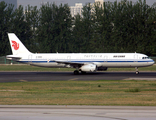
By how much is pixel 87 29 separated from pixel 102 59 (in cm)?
5151

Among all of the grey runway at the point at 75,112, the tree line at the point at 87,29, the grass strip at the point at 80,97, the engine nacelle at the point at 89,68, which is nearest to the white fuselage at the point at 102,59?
the engine nacelle at the point at 89,68

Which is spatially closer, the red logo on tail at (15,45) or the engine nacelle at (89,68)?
the engine nacelle at (89,68)

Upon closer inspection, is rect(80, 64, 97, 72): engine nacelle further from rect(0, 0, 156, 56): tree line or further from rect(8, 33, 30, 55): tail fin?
rect(0, 0, 156, 56): tree line

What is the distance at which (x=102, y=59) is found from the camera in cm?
4272

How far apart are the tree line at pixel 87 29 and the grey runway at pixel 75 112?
221ft

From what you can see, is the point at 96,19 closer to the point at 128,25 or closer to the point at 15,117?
the point at 128,25

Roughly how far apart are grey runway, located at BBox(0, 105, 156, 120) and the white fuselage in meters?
28.2

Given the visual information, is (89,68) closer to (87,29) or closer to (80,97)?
(80,97)

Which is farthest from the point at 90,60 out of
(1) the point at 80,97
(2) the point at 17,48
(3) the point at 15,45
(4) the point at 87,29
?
(4) the point at 87,29

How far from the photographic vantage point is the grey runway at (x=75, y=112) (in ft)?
38.5

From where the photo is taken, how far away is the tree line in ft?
276

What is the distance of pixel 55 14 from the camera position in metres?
97.3

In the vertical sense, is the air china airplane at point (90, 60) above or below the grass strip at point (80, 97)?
above

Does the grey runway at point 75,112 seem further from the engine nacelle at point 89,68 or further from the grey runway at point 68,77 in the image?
the engine nacelle at point 89,68
